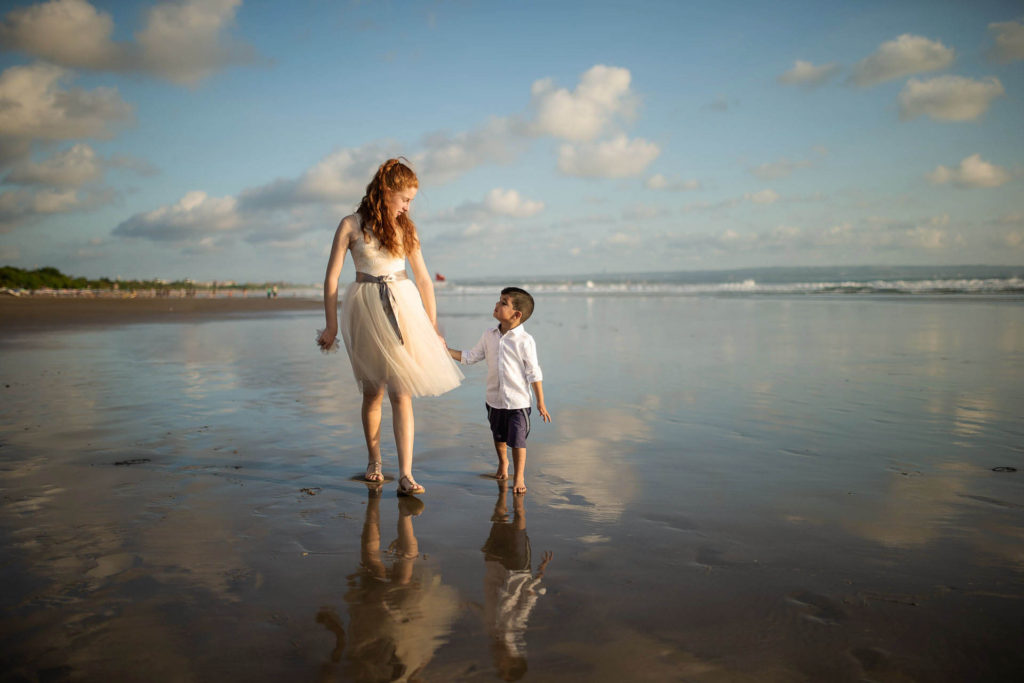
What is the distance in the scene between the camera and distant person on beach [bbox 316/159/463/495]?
4.53 m

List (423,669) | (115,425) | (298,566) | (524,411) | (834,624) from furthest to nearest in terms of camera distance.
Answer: (115,425)
(524,411)
(298,566)
(834,624)
(423,669)

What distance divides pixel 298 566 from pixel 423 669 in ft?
3.74

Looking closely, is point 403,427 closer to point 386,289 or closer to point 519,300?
point 386,289

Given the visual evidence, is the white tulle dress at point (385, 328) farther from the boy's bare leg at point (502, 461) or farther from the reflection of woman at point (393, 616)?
the reflection of woman at point (393, 616)

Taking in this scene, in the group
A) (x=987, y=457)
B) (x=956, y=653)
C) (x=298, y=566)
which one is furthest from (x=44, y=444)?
(x=987, y=457)

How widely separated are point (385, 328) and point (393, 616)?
2.29 m

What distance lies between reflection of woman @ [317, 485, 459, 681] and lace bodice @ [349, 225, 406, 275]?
77.7 inches

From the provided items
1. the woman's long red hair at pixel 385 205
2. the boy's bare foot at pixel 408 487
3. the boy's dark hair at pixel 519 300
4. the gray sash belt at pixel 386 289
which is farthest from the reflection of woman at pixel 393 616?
the woman's long red hair at pixel 385 205

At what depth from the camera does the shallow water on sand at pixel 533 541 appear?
239 centimetres

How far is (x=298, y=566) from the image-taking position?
3.15 metres

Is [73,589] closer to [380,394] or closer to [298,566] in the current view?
[298,566]

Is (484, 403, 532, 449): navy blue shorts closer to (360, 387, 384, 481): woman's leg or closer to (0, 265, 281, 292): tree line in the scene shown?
(360, 387, 384, 481): woman's leg

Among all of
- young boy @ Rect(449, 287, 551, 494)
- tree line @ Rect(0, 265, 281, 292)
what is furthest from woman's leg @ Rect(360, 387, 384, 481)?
tree line @ Rect(0, 265, 281, 292)

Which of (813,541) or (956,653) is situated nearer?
(956,653)
